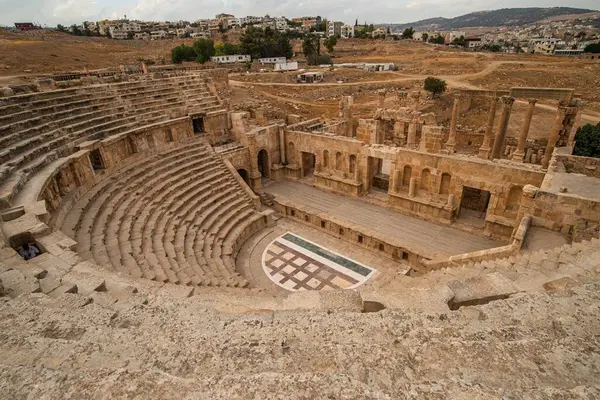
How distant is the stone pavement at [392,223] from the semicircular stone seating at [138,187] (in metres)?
3.47

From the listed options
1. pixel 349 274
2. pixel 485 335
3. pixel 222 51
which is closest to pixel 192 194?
pixel 349 274

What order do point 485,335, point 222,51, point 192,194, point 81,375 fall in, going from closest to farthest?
1. point 81,375
2. point 485,335
3. point 192,194
4. point 222,51

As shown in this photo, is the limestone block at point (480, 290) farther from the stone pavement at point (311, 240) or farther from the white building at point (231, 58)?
the white building at point (231, 58)

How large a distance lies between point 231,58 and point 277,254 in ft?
187

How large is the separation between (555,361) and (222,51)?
70.9 meters

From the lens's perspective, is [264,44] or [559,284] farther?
[264,44]

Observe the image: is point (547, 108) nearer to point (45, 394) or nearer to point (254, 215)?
point (254, 215)

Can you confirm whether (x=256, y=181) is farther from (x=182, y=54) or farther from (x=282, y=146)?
(x=182, y=54)

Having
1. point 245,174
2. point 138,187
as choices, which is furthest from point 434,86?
point 138,187

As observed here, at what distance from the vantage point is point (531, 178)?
13.0 metres

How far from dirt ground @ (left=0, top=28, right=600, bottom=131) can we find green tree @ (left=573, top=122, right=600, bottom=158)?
29.4ft

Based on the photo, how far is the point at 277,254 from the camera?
49.1 ft

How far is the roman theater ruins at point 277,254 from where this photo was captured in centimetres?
327

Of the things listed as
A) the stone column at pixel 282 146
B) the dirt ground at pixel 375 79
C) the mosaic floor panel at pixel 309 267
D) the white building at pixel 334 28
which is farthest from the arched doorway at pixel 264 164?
the white building at pixel 334 28
